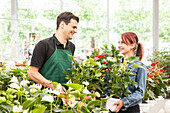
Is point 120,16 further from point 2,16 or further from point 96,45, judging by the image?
point 2,16

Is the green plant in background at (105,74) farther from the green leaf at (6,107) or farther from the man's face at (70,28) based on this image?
the green leaf at (6,107)

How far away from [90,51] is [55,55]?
4179mm

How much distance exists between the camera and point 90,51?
6.18 m

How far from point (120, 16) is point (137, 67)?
4741 mm

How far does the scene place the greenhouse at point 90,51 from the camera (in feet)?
6.15

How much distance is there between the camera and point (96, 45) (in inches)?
248

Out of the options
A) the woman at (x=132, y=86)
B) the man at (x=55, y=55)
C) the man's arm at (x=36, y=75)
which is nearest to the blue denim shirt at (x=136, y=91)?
the woman at (x=132, y=86)

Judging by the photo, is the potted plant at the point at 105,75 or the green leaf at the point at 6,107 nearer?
the green leaf at the point at 6,107

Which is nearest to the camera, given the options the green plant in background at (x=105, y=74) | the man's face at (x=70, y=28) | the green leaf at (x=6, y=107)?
the green leaf at (x=6, y=107)

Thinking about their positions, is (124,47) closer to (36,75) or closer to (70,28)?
(70,28)

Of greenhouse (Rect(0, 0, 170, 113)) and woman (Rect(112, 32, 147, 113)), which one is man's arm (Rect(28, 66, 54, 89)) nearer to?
greenhouse (Rect(0, 0, 170, 113))

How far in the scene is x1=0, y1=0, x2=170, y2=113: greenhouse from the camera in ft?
6.15

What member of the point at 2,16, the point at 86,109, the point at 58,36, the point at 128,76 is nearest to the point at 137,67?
the point at 128,76

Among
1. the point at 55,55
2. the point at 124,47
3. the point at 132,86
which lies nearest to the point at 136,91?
the point at 132,86
